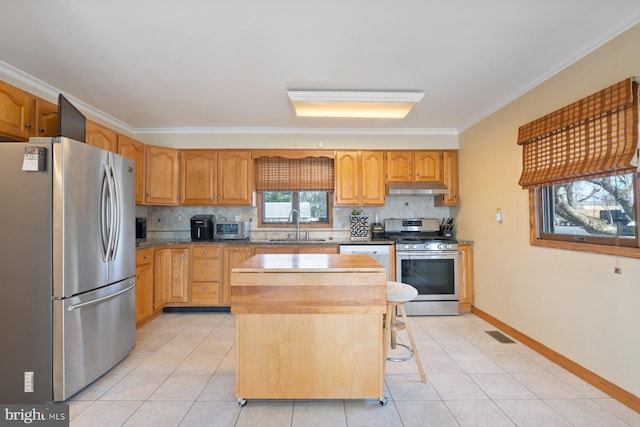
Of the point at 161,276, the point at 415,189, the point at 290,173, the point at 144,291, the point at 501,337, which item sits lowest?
the point at 501,337

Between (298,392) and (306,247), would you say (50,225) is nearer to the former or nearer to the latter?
(298,392)

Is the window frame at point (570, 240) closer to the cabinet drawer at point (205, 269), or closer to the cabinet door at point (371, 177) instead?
the cabinet door at point (371, 177)

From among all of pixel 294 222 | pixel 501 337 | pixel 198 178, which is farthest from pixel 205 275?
pixel 501 337

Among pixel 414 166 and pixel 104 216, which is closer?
pixel 104 216

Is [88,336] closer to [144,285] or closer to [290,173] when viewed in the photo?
[144,285]

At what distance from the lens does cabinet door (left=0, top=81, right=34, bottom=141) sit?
2256 millimetres

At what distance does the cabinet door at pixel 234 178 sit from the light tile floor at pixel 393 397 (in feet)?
6.50

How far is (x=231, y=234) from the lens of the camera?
Result: 14.0 ft

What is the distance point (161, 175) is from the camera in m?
4.03

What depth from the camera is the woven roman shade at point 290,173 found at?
4.40m

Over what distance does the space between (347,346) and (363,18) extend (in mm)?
2121

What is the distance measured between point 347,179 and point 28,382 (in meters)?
3.64

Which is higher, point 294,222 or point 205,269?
point 294,222

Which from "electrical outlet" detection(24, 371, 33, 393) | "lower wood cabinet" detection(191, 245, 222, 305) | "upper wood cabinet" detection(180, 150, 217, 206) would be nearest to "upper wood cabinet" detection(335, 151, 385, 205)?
"upper wood cabinet" detection(180, 150, 217, 206)
